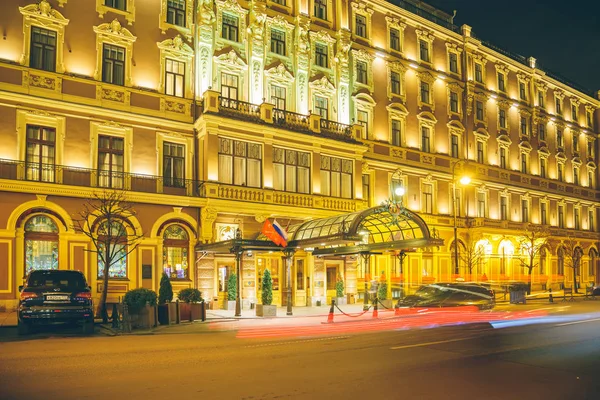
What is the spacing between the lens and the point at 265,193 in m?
30.9

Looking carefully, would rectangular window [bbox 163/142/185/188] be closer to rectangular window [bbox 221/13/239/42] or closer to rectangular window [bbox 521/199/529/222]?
rectangular window [bbox 221/13/239/42]

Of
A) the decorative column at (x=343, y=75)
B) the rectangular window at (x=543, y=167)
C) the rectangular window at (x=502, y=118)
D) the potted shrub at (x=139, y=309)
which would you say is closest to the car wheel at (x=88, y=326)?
the potted shrub at (x=139, y=309)

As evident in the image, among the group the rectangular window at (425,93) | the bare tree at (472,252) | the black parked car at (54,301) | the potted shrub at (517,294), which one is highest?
the rectangular window at (425,93)

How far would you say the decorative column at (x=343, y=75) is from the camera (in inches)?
1438

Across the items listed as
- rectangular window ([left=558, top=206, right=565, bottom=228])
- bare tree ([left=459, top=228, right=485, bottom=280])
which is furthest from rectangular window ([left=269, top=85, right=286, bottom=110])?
rectangular window ([left=558, top=206, right=565, bottom=228])

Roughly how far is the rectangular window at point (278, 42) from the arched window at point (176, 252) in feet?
41.0

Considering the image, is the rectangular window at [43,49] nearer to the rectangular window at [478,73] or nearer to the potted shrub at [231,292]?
the potted shrub at [231,292]

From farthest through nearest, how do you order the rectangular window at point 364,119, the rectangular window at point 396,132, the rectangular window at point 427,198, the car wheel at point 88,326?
the rectangular window at point 427,198, the rectangular window at point 396,132, the rectangular window at point 364,119, the car wheel at point 88,326

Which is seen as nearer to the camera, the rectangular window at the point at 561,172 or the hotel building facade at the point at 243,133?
the hotel building facade at the point at 243,133

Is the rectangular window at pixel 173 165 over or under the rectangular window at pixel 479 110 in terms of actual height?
under

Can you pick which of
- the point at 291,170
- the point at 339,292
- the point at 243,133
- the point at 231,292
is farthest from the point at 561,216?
the point at 231,292

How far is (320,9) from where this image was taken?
121 feet

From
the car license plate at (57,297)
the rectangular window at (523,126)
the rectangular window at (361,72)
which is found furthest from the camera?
the rectangular window at (523,126)

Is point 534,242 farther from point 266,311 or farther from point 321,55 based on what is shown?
point 266,311
